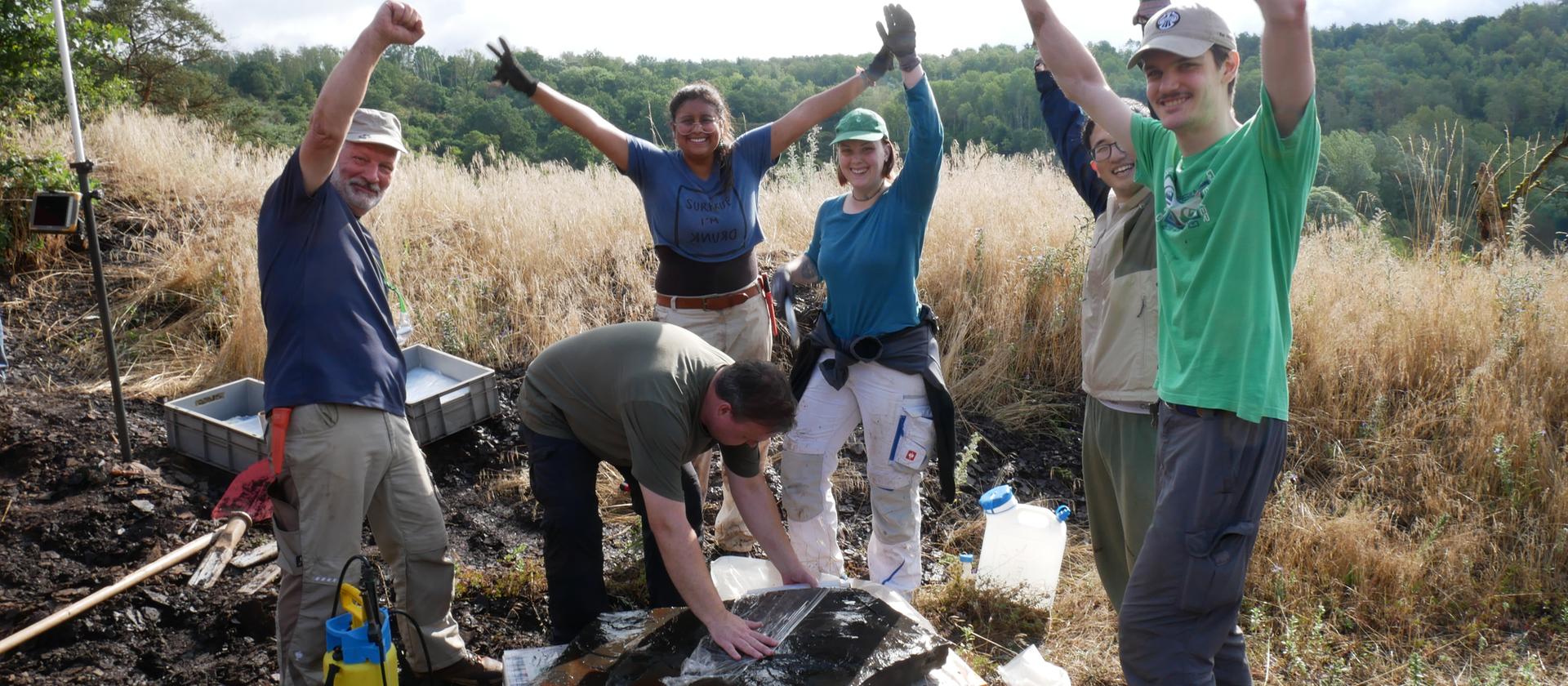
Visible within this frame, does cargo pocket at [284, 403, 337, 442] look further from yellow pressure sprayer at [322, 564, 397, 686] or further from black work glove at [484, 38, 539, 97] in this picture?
black work glove at [484, 38, 539, 97]

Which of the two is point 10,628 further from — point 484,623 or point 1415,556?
point 1415,556

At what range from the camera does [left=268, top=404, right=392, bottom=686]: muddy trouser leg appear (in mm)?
2520

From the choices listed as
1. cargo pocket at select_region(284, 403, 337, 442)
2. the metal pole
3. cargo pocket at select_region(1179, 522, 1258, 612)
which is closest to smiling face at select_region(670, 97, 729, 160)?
cargo pocket at select_region(284, 403, 337, 442)

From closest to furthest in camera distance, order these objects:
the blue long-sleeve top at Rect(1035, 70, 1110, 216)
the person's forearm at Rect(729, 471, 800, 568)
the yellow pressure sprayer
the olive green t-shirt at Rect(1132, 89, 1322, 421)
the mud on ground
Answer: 1. the olive green t-shirt at Rect(1132, 89, 1322, 421)
2. the yellow pressure sprayer
3. the person's forearm at Rect(729, 471, 800, 568)
4. the blue long-sleeve top at Rect(1035, 70, 1110, 216)
5. the mud on ground

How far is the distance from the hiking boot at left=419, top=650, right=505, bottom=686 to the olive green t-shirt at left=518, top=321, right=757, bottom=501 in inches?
29.0

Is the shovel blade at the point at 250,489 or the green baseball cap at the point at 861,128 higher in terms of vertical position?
the green baseball cap at the point at 861,128

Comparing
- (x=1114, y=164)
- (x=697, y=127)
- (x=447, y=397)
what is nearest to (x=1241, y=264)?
(x=1114, y=164)

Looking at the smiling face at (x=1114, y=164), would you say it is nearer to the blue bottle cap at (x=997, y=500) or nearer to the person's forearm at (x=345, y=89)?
the blue bottle cap at (x=997, y=500)

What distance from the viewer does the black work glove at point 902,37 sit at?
320cm

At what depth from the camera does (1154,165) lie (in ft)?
7.06

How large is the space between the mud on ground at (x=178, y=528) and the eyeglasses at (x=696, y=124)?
156 cm

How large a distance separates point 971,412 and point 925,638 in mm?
2823

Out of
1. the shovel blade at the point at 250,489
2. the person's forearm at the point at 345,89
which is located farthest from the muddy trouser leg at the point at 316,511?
the person's forearm at the point at 345,89

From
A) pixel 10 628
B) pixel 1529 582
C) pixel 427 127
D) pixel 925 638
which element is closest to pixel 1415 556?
pixel 1529 582
